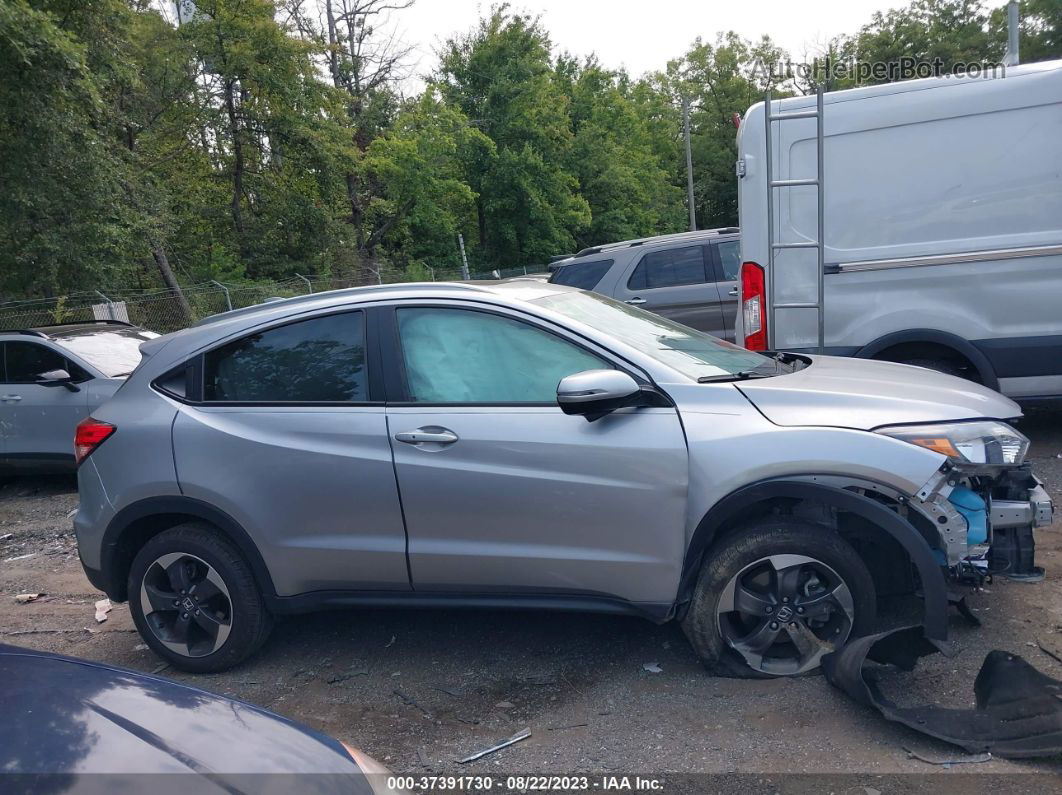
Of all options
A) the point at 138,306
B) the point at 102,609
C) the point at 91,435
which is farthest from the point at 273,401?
the point at 138,306

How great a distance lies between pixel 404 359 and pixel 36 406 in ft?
20.5

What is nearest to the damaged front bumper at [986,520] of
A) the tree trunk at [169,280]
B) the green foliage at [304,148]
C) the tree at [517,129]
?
the green foliage at [304,148]

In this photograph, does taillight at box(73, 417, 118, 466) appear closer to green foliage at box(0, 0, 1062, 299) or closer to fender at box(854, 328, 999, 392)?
fender at box(854, 328, 999, 392)

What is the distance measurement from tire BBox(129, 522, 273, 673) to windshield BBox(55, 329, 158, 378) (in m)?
4.86

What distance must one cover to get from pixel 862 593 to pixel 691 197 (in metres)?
38.8

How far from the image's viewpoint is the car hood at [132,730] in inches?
73.9

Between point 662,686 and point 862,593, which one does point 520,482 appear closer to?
point 662,686

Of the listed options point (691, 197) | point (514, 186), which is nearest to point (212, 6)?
point (514, 186)

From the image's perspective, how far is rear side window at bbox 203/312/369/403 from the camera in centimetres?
418

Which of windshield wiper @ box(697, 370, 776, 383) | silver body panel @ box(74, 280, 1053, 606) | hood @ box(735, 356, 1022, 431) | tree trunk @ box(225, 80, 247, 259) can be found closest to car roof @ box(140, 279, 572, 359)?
silver body panel @ box(74, 280, 1053, 606)

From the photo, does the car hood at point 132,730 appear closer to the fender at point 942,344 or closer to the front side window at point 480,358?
the front side window at point 480,358

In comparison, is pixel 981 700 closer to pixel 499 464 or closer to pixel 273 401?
pixel 499 464

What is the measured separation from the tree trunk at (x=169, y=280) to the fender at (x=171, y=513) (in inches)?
668

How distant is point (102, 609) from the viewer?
5465mm
